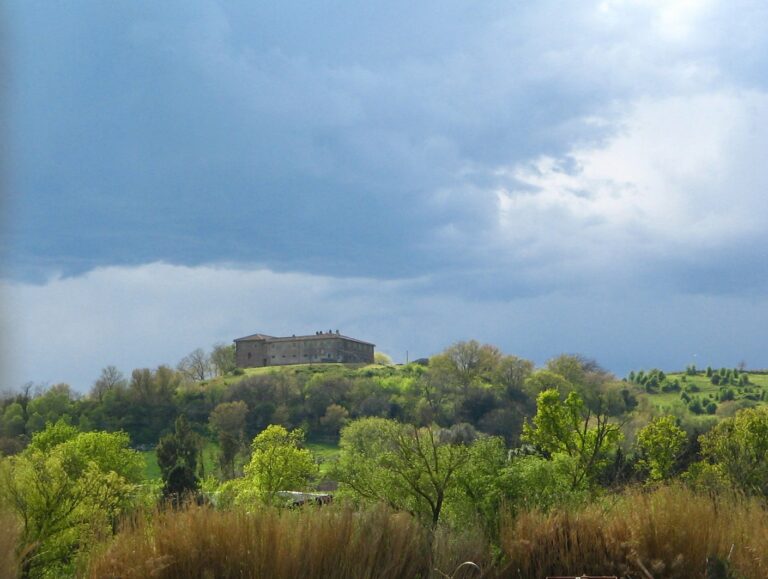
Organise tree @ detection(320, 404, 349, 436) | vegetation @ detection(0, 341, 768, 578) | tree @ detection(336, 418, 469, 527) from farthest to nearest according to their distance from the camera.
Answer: tree @ detection(320, 404, 349, 436) → tree @ detection(336, 418, 469, 527) → vegetation @ detection(0, 341, 768, 578)

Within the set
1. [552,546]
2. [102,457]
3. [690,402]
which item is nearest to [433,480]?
[552,546]

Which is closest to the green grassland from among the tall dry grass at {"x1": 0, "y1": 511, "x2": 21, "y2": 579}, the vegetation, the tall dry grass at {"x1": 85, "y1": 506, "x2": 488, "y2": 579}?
the vegetation

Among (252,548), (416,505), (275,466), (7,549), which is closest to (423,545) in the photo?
(252,548)

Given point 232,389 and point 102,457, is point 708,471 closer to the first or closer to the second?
point 102,457

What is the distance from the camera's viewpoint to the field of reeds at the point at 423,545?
664cm

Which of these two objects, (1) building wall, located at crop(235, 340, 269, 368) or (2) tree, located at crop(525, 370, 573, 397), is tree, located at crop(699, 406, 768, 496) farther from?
(1) building wall, located at crop(235, 340, 269, 368)

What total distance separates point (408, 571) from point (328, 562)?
95 cm

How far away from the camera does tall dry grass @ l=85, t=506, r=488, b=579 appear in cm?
658

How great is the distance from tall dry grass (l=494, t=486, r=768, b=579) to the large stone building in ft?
438

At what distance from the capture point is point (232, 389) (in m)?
96.8

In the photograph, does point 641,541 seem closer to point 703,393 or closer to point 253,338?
point 703,393

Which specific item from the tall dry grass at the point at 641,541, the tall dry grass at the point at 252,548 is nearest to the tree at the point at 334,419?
the tall dry grass at the point at 641,541

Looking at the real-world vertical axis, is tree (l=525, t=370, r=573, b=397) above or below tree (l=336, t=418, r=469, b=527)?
above

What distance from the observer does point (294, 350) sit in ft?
470
